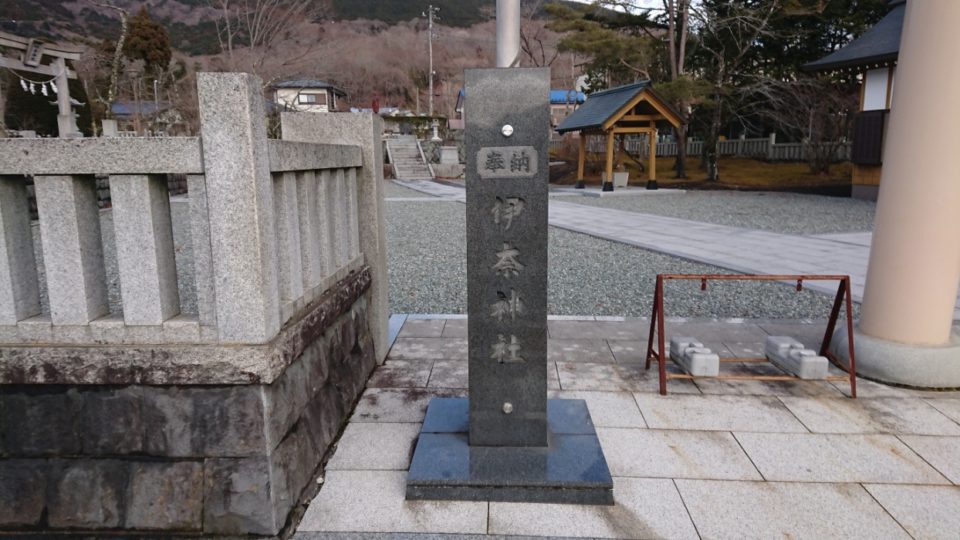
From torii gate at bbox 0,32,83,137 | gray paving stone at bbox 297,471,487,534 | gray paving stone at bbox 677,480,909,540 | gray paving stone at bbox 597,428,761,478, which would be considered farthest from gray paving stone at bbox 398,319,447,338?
torii gate at bbox 0,32,83,137

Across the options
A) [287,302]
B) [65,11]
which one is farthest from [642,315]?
[65,11]

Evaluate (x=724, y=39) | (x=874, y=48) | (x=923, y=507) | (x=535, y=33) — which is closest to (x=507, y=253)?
(x=923, y=507)

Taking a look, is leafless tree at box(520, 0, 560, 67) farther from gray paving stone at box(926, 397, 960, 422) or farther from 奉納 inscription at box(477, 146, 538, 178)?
奉納 inscription at box(477, 146, 538, 178)

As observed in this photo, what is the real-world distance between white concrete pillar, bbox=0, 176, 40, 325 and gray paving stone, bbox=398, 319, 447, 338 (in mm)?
2972

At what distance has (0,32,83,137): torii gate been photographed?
558 inches

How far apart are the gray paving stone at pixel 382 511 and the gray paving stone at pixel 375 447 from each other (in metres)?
0.13

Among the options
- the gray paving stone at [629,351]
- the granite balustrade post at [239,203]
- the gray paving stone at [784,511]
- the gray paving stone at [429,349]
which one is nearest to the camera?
the granite balustrade post at [239,203]

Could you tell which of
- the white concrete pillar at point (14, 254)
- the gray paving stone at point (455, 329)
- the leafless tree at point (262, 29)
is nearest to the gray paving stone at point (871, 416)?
the gray paving stone at point (455, 329)

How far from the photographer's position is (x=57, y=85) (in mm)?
15445

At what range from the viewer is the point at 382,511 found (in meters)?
2.64

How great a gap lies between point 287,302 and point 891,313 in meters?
3.96

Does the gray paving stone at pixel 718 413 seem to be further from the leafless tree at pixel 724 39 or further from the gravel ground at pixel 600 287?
the leafless tree at pixel 724 39

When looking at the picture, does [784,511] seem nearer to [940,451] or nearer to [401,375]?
[940,451]

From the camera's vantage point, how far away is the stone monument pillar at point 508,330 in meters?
2.63
